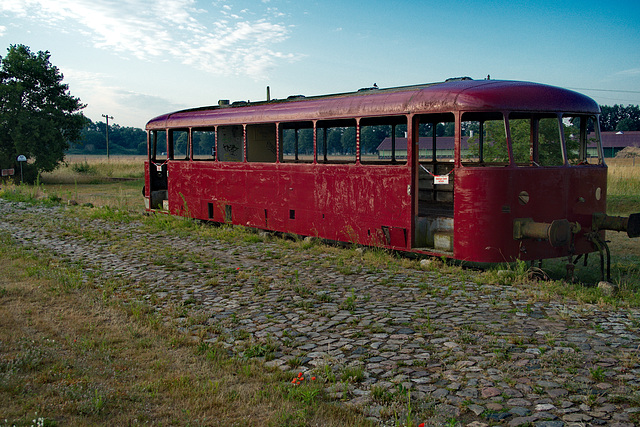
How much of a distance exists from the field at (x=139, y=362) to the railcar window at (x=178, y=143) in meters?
5.97

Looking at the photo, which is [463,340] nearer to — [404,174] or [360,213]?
[404,174]

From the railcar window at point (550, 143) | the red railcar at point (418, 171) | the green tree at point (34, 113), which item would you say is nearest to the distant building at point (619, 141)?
the green tree at point (34, 113)

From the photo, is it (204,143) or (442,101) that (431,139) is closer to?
(442,101)

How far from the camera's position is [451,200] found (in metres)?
11.0

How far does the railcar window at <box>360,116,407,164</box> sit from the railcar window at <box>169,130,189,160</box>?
5.24 meters

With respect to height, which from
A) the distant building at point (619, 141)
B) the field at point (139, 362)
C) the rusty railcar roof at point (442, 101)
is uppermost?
the distant building at point (619, 141)

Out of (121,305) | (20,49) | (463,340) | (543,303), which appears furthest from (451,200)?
(20,49)

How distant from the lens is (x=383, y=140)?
458 inches

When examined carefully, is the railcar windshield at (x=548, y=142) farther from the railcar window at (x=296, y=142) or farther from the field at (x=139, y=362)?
the railcar window at (x=296, y=142)

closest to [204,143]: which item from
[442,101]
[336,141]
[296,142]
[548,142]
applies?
[296,142]

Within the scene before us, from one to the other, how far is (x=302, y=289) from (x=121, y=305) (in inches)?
87.6

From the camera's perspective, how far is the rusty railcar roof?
816 cm

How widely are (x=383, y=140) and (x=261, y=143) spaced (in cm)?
290

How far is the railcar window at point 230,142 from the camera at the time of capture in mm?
13438
